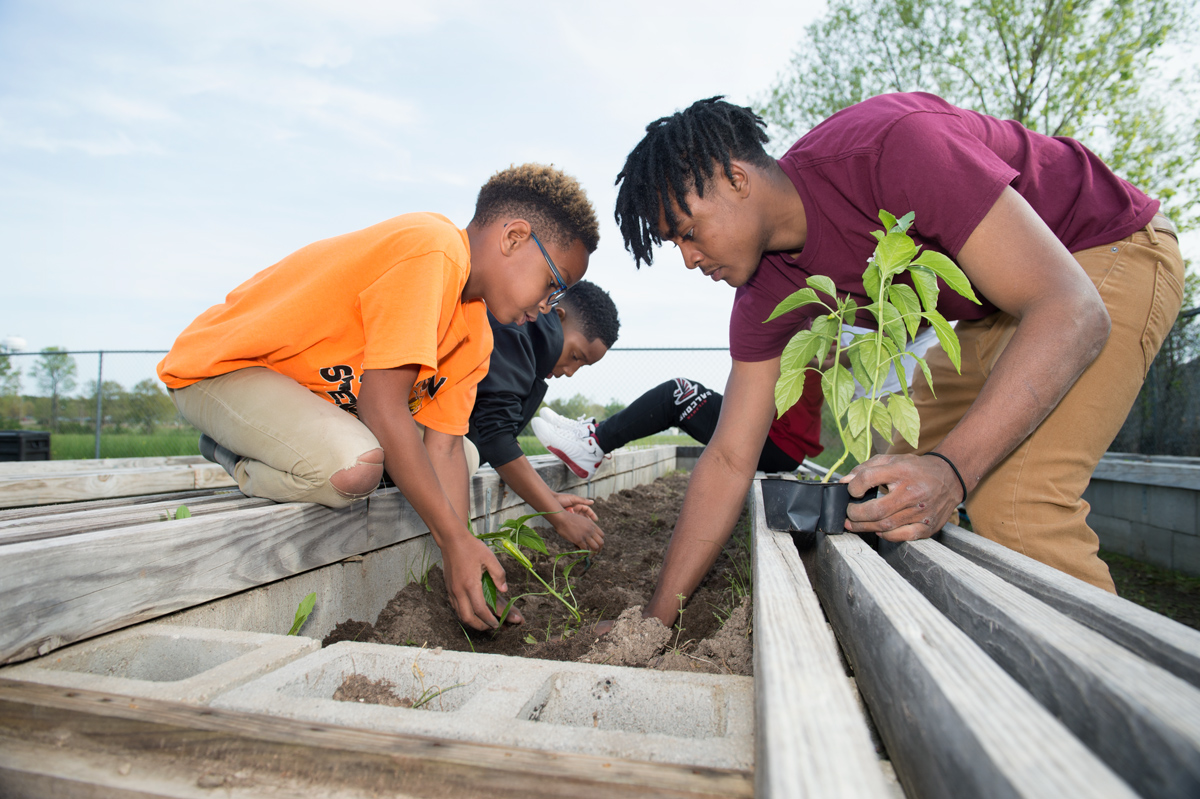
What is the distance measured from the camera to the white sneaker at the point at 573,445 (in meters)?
3.77

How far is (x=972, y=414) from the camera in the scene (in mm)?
1309

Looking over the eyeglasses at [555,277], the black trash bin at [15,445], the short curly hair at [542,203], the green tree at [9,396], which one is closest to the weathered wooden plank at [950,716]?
the eyeglasses at [555,277]

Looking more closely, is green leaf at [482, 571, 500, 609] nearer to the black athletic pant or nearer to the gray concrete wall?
the black athletic pant

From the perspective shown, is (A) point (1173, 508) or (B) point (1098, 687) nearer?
(B) point (1098, 687)

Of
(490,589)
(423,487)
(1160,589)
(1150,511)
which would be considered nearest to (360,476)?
(423,487)

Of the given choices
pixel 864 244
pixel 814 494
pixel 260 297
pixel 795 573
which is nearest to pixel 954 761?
pixel 795 573

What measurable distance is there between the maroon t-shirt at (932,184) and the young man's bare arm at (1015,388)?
0.15 metres

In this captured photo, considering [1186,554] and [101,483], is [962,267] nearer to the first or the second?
[101,483]

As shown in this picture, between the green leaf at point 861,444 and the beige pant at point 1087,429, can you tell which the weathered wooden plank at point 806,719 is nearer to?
the green leaf at point 861,444

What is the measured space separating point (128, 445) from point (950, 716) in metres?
11.8

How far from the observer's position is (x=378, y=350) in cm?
172

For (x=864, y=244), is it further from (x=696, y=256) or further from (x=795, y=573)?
(x=795, y=573)

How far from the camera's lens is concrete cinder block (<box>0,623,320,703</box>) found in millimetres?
859

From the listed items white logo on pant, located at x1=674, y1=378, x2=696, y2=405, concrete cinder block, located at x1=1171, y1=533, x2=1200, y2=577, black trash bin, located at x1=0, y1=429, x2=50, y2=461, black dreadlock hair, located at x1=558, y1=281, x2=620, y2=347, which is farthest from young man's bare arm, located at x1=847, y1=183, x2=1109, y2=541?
black trash bin, located at x1=0, y1=429, x2=50, y2=461
